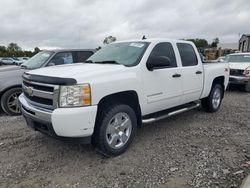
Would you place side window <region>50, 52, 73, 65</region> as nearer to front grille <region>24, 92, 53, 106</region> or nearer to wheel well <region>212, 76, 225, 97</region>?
front grille <region>24, 92, 53, 106</region>

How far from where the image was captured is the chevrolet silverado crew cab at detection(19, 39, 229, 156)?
3.17 metres

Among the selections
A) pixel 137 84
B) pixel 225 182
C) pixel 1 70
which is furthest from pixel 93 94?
pixel 1 70

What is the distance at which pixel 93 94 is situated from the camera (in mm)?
3240

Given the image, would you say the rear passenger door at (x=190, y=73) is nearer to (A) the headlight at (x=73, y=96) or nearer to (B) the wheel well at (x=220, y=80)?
(B) the wheel well at (x=220, y=80)

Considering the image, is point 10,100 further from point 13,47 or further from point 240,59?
point 13,47

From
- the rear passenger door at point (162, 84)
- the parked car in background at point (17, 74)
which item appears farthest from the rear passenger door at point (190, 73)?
the parked car in background at point (17, 74)

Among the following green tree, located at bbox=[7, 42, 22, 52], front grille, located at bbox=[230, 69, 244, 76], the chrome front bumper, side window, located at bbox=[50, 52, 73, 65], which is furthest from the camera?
green tree, located at bbox=[7, 42, 22, 52]

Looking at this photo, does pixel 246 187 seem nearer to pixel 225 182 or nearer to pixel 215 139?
pixel 225 182

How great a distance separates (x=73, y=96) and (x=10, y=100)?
3.56 metres

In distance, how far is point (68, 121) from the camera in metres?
3.10

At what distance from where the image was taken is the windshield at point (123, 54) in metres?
4.16

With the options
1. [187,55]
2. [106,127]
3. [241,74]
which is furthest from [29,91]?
[241,74]

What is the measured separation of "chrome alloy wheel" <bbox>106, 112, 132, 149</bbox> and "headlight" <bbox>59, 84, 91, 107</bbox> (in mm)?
648

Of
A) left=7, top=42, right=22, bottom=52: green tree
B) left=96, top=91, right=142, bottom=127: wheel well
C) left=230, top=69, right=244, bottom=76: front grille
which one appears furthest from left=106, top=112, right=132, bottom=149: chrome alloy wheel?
left=7, top=42, right=22, bottom=52: green tree
